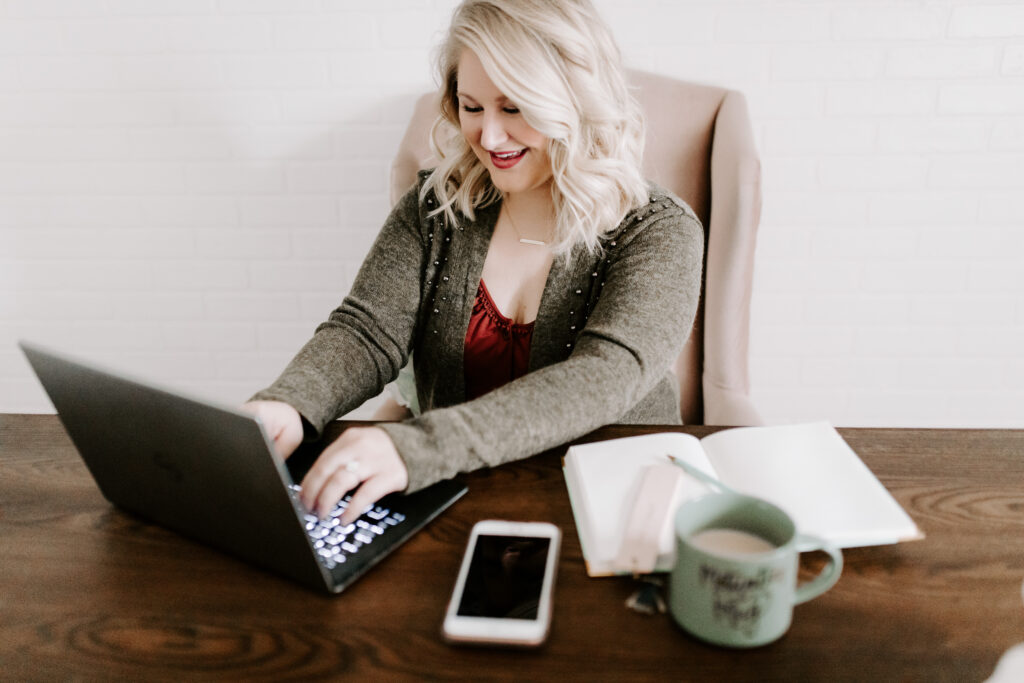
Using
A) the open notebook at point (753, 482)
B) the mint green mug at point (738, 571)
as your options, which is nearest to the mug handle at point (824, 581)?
the mint green mug at point (738, 571)

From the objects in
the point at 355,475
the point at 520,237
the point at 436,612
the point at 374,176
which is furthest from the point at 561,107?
the point at 374,176

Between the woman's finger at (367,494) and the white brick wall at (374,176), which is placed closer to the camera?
the woman's finger at (367,494)

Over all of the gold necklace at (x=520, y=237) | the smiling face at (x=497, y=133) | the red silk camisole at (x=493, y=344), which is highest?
the smiling face at (x=497, y=133)

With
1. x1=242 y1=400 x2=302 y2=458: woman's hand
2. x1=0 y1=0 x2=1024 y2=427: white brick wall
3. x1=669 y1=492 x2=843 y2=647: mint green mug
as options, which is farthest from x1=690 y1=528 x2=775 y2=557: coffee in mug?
x1=0 y1=0 x2=1024 y2=427: white brick wall

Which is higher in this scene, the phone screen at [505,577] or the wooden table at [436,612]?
the phone screen at [505,577]

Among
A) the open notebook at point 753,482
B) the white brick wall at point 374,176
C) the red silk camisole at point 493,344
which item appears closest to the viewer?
the open notebook at point 753,482

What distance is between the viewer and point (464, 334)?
1.21m

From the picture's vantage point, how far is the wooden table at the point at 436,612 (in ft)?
1.90

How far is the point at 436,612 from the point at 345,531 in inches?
5.5

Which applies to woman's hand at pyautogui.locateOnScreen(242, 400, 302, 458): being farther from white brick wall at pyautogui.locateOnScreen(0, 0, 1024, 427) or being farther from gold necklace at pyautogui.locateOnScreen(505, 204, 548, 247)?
white brick wall at pyautogui.locateOnScreen(0, 0, 1024, 427)

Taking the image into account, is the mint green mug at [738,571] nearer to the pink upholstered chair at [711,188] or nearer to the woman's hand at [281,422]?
the woman's hand at [281,422]

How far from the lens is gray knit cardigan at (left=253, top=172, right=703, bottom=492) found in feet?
2.73

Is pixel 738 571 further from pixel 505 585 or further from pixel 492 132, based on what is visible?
pixel 492 132

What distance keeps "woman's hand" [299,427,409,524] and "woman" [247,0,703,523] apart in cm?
6
